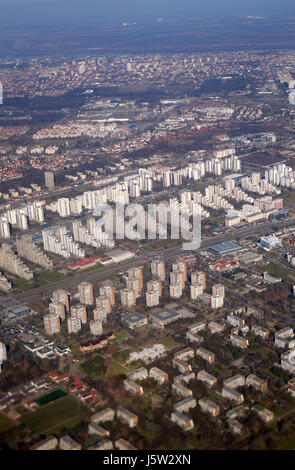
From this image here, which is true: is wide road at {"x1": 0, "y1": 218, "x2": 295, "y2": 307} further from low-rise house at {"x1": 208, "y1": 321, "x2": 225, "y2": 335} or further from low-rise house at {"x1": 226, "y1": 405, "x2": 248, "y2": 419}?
low-rise house at {"x1": 226, "y1": 405, "x2": 248, "y2": 419}

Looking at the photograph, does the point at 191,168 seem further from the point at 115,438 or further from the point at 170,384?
the point at 115,438

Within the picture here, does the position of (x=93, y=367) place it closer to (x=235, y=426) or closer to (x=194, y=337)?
(x=194, y=337)

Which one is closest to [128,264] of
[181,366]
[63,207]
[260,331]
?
[63,207]

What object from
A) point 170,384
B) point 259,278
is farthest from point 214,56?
point 170,384

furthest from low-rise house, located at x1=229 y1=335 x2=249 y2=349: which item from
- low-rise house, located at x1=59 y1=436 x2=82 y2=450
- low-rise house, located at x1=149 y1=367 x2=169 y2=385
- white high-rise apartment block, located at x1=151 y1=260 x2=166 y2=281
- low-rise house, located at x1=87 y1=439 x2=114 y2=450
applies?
low-rise house, located at x1=59 y1=436 x2=82 y2=450

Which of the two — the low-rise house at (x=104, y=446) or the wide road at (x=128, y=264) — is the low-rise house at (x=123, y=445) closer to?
the low-rise house at (x=104, y=446)

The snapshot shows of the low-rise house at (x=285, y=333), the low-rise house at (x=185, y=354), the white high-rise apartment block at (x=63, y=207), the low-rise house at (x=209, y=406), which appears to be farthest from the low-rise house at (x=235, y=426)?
the white high-rise apartment block at (x=63, y=207)
